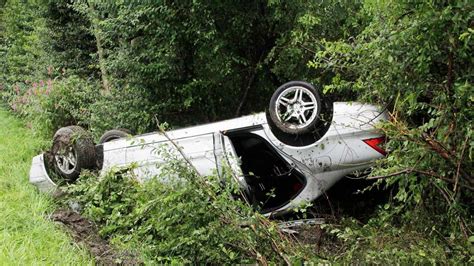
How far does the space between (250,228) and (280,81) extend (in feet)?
12.7

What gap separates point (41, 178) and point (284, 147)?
3491mm

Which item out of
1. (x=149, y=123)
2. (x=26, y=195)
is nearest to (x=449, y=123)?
(x=26, y=195)

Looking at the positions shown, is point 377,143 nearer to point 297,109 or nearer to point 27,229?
point 297,109

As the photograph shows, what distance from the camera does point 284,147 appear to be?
185 inches

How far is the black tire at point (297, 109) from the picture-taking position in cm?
449

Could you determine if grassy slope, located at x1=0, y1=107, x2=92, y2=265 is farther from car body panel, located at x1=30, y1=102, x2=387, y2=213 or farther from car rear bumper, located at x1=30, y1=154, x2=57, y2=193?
car body panel, located at x1=30, y1=102, x2=387, y2=213

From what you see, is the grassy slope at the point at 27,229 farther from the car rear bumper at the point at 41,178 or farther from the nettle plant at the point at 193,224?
the nettle plant at the point at 193,224

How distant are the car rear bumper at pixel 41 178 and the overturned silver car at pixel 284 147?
984 millimetres

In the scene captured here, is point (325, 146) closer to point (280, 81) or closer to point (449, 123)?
point (449, 123)

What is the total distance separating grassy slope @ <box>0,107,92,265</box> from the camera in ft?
13.1

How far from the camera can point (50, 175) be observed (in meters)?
6.23

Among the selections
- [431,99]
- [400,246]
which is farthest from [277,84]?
[400,246]

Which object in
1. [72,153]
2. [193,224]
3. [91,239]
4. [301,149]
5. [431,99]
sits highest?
[431,99]

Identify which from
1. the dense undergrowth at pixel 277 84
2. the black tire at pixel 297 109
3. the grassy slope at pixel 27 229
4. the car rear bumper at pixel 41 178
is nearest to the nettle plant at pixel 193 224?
the dense undergrowth at pixel 277 84
